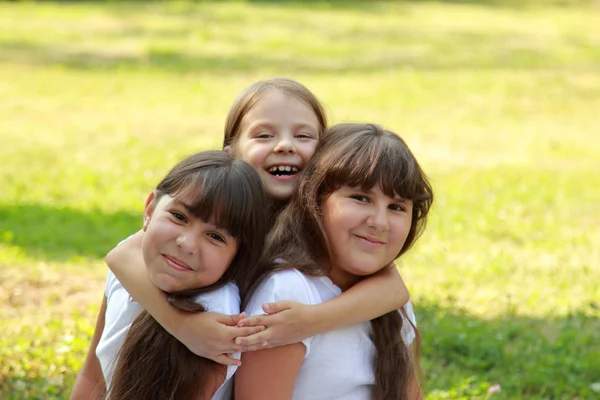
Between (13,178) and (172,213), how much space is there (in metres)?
6.68

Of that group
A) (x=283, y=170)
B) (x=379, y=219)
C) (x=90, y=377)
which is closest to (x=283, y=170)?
(x=283, y=170)

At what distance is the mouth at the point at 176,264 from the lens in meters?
3.12

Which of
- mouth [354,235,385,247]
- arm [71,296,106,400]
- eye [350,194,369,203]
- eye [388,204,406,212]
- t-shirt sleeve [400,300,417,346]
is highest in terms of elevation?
eye [350,194,369,203]

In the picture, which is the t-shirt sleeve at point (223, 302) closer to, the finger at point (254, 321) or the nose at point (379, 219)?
the finger at point (254, 321)

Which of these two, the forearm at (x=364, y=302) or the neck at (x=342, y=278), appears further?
the neck at (x=342, y=278)

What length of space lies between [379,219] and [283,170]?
1.89 ft

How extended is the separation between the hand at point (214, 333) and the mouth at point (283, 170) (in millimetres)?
808

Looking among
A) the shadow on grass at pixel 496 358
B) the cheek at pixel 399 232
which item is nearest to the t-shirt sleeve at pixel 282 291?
the cheek at pixel 399 232

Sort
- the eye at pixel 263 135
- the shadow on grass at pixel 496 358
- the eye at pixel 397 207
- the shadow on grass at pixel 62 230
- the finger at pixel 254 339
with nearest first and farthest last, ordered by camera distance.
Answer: the finger at pixel 254 339 → the eye at pixel 397 207 → the eye at pixel 263 135 → the shadow on grass at pixel 496 358 → the shadow on grass at pixel 62 230

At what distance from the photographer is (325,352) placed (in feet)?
10.8

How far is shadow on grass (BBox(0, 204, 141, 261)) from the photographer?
740 cm

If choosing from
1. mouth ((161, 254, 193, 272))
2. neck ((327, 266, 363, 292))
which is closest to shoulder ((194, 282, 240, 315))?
mouth ((161, 254, 193, 272))

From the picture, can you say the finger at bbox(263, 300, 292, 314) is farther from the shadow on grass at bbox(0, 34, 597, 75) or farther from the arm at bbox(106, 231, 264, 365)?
the shadow on grass at bbox(0, 34, 597, 75)

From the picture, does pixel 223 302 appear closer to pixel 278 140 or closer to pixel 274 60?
pixel 278 140
